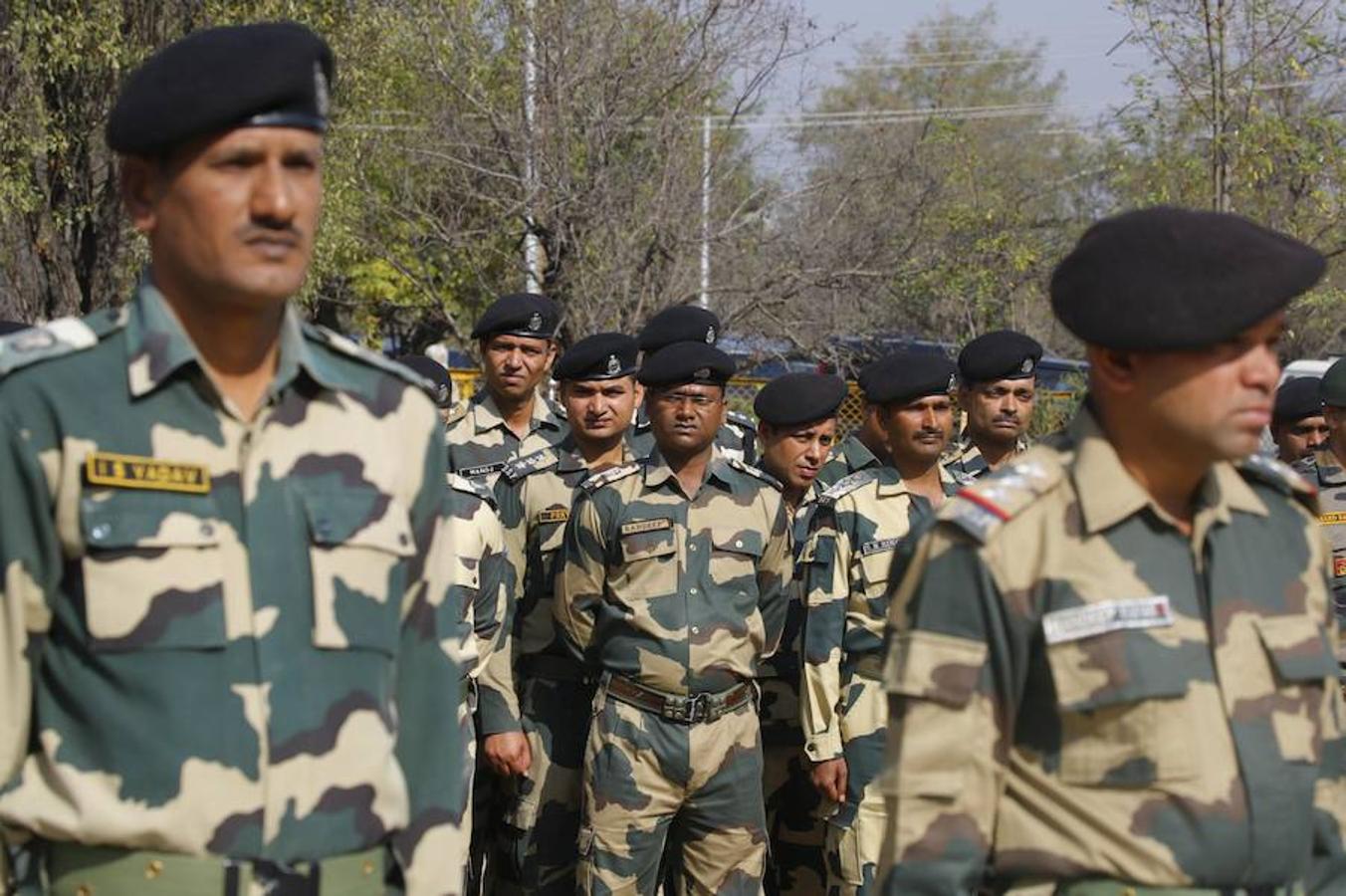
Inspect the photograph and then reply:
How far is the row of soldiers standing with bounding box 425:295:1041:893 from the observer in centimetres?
695

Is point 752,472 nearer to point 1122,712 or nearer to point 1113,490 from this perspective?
point 1113,490

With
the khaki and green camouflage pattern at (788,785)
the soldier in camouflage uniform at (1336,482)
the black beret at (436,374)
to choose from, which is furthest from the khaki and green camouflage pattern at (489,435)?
the soldier in camouflage uniform at (1336,482)

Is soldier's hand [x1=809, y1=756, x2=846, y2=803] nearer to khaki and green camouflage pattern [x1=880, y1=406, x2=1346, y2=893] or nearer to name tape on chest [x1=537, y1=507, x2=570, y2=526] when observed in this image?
name tape on chest [x1=537, y1=507, x2=570, y2=526]

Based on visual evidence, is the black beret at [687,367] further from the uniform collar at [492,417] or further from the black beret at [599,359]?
the uniform collar at [492,417]

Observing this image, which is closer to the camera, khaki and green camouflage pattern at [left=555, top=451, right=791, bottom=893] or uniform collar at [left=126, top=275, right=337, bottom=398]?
uniform collar at [left=126, top=275, right=337, bottom=398]

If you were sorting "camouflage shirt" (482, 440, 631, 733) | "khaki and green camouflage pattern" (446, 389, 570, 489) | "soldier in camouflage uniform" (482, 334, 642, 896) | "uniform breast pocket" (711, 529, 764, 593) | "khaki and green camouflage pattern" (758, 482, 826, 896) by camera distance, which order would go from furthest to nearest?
"khaki and green camouflage pattern" (446, 389, 570, 489), "khaki and green camouflage pattern" (758, 482, 826, 896), "camouflage shirt" (482, 440, 631, 733), "soldier in camouflage uniform" (482, 334, 642, 896), "uniform breast pocket" (711, 529, 764, 593)

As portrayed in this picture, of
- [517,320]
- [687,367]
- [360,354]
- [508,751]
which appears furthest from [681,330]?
[360,354]

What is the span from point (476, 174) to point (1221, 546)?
15367 mm

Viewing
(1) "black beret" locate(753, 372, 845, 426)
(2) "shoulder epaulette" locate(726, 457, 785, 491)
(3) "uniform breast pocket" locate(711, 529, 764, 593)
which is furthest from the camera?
(1) "black beret" locate(753, 372, 845, 426)

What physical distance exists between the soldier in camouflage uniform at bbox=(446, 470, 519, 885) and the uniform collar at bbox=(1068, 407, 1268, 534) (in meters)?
3.97

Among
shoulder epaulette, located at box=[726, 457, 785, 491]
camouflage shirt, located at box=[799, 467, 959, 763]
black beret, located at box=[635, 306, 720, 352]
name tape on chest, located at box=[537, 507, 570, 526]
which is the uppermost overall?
black beret, located at box=[635, 306, 720, 352]

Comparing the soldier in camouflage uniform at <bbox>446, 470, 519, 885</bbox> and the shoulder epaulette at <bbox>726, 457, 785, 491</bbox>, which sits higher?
the shoulder epaulette at <bbox>726, 457, 785, 491</bbox>

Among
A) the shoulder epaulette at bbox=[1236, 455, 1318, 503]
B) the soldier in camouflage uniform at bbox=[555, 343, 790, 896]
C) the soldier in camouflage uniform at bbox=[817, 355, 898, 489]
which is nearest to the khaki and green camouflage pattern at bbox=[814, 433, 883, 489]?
the soldier in camouflage uniform at bbox=[817, 355, 898, 489]

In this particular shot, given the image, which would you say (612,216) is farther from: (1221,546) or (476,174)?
(1221,546)
